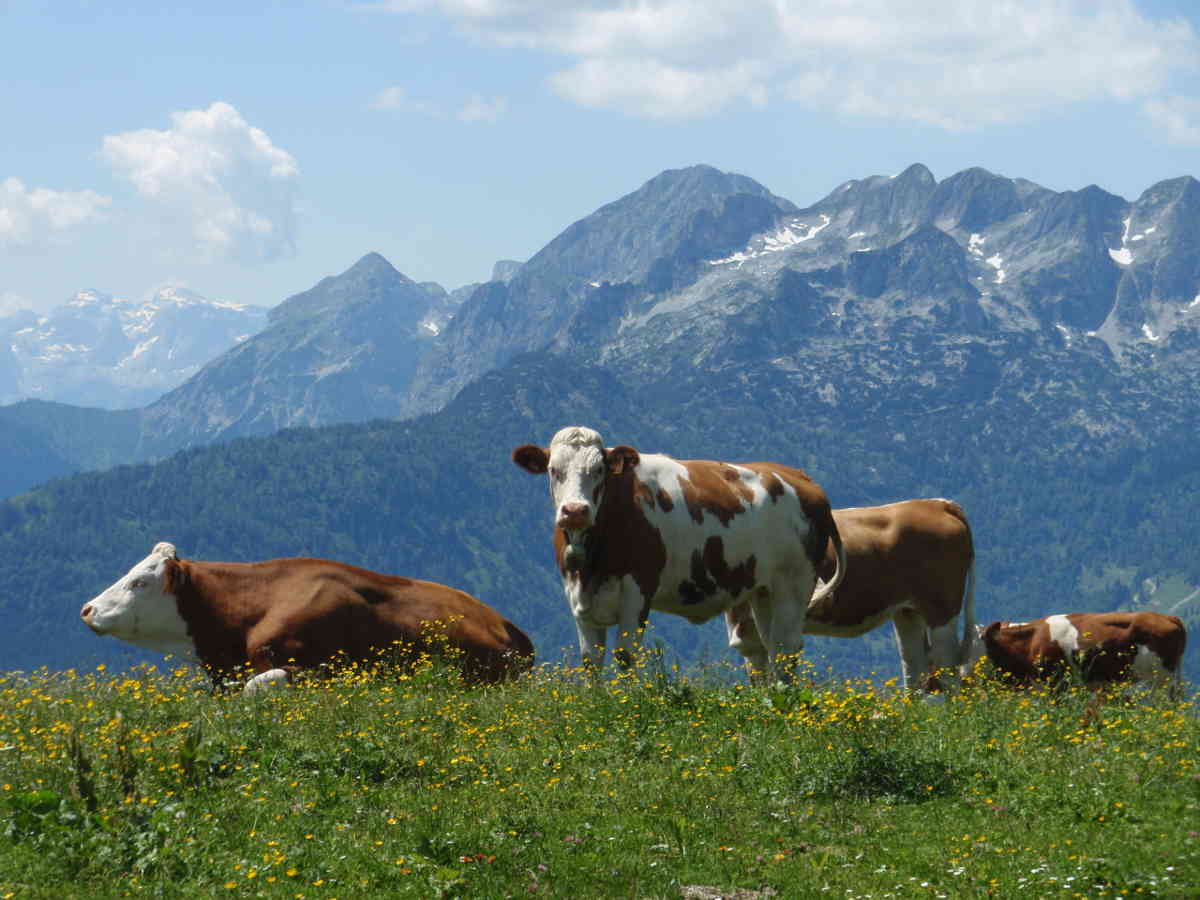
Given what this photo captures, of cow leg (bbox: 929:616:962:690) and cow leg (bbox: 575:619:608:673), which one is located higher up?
cow leg (bbox: 575:619:608:673)

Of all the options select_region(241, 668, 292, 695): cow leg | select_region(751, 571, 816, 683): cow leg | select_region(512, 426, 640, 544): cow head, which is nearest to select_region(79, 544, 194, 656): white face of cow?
select_region(241, 668, 292, 695): cow leg

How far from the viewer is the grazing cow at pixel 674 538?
53.2 ft

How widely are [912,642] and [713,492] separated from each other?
6331mm

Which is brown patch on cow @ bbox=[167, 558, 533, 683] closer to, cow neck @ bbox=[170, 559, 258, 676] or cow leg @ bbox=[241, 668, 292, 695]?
cow neck @ bbox=[170, 559, 258, 676]

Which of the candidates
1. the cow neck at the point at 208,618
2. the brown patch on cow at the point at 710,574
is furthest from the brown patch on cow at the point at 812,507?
the cow neck at the point at 208,618

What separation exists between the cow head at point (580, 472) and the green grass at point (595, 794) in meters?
2.08

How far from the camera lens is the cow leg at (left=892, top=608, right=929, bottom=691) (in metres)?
21.9

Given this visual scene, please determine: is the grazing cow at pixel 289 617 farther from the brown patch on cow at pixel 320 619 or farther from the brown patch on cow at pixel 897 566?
the brown patch on cow at pixel 897 566

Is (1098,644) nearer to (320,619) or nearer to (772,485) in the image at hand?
(772,485)

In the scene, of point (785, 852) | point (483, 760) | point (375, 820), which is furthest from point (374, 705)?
point (785, 852)

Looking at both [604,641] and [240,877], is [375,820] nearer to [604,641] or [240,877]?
[240,877]

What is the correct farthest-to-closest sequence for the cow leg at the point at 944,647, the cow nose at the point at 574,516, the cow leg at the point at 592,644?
the cow leg at the point at 944,647 → the cow leg at the point at 592,644 → the cow nose at the point at 574,516

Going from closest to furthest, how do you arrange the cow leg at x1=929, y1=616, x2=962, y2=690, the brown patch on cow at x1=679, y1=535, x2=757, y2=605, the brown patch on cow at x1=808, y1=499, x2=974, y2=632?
1. the brown patch on cow at x1=679, y1=535, x2=757, y2=605
2. the brown patch on cow at x1=808, y1=499, x2=974, y2=632
3. the cow leg at x1=929, y1=616, x2=962, y2=690

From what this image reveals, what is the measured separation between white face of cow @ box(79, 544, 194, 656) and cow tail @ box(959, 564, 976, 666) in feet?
37.6
